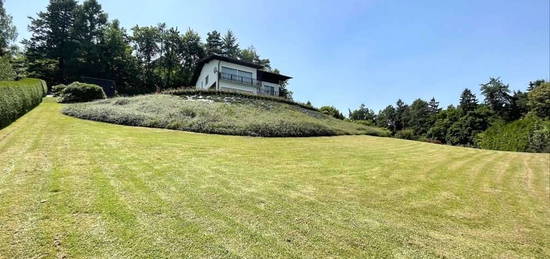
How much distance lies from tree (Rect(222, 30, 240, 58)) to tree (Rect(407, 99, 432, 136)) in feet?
154

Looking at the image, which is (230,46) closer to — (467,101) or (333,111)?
(333,111)

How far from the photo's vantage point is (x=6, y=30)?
4347 cm

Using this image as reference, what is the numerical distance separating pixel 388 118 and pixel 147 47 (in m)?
63.8

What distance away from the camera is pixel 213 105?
2047 cm

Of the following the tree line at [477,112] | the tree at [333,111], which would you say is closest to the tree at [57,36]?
the tree at [333,111]

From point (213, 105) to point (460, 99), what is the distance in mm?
67444

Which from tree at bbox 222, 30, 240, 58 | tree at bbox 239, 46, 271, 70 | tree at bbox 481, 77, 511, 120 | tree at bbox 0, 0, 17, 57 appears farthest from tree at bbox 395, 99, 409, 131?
tree at bbox 0, 0, 17, 57

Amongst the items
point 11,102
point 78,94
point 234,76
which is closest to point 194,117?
point 11,102

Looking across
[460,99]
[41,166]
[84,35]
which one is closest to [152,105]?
[41,166]

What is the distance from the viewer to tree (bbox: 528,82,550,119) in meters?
46.8

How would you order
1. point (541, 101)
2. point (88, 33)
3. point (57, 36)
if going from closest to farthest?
point (57, 36), point (541, 101), point (88, 33)

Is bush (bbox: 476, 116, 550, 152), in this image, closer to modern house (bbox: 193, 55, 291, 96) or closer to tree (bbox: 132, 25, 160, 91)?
modern house (bbox: 193, 55, 291, 96)

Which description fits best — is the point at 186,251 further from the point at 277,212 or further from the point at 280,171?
the point at 280,171

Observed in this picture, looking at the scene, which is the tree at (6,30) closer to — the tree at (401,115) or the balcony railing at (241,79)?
the balcony railing at (241,79)
